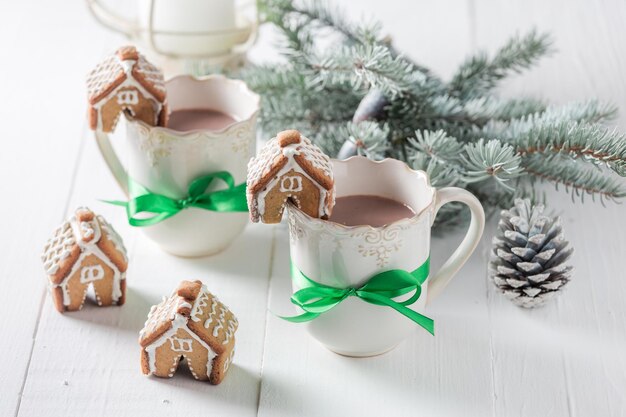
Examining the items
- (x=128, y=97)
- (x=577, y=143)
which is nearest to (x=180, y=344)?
(x=128, y=97)

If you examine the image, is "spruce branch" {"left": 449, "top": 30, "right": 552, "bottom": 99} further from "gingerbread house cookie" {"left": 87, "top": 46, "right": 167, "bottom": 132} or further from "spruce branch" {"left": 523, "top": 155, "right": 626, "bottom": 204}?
"gingerbread house cookie" {"left": 87, "top": 46, "right": 167, "bottom": 132}

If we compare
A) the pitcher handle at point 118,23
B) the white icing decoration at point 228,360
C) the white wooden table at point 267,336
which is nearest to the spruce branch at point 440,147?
the white wooden table at point 267,336

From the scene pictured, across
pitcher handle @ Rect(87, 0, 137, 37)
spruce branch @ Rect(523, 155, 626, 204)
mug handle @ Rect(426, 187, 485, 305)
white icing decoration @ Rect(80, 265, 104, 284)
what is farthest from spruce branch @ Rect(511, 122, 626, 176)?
pitcher handle @ Rect(87, 0, 137, 37)

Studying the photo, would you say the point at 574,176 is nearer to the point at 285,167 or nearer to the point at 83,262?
the point at 285,167

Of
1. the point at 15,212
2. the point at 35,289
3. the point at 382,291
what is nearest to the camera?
the point at 382,291

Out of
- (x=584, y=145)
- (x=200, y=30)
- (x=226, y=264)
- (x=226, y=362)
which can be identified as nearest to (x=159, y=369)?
(x=226, y=362)

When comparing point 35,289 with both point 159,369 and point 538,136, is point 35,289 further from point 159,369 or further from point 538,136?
point 538,136
